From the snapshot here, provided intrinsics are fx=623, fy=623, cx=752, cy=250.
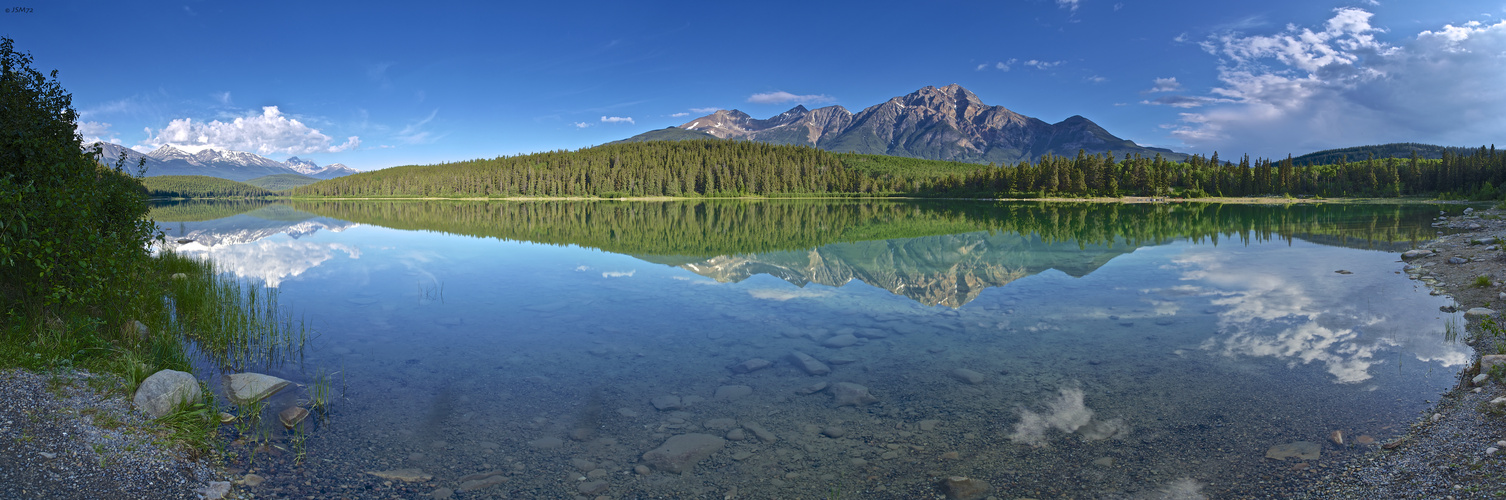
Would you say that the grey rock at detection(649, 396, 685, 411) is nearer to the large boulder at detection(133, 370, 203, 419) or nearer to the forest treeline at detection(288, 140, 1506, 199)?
the large boulder at detection(133, 370, 203, 419)

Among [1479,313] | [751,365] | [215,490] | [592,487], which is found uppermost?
[1479,313]

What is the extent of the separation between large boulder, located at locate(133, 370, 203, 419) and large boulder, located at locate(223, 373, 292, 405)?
0.55m

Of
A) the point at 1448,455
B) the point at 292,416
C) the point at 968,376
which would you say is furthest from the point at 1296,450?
the point at 292,416

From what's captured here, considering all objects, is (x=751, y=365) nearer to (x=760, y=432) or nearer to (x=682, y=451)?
(x=760, y=432)

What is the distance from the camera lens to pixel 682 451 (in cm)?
661

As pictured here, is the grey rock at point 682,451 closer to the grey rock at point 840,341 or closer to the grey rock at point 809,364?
the grey rock at point 809,364

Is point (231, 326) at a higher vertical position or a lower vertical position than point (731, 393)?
higher

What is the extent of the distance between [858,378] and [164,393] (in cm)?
825

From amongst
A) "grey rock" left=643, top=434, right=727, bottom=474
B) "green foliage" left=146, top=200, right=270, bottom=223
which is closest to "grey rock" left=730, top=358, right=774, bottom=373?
"grey rock" left=643, top=434, right=727, bottom=474

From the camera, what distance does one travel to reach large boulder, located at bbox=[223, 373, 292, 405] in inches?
305

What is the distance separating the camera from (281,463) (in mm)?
6211

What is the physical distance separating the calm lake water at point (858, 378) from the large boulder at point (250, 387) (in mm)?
309

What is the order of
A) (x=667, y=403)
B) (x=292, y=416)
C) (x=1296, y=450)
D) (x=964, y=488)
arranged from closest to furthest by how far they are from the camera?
(x=964, y=488) → (x=1296, y=450) → (x=292, y=416) → (x=667, y=403)

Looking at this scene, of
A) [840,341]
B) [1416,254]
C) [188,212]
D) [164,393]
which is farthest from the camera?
[188,212]
